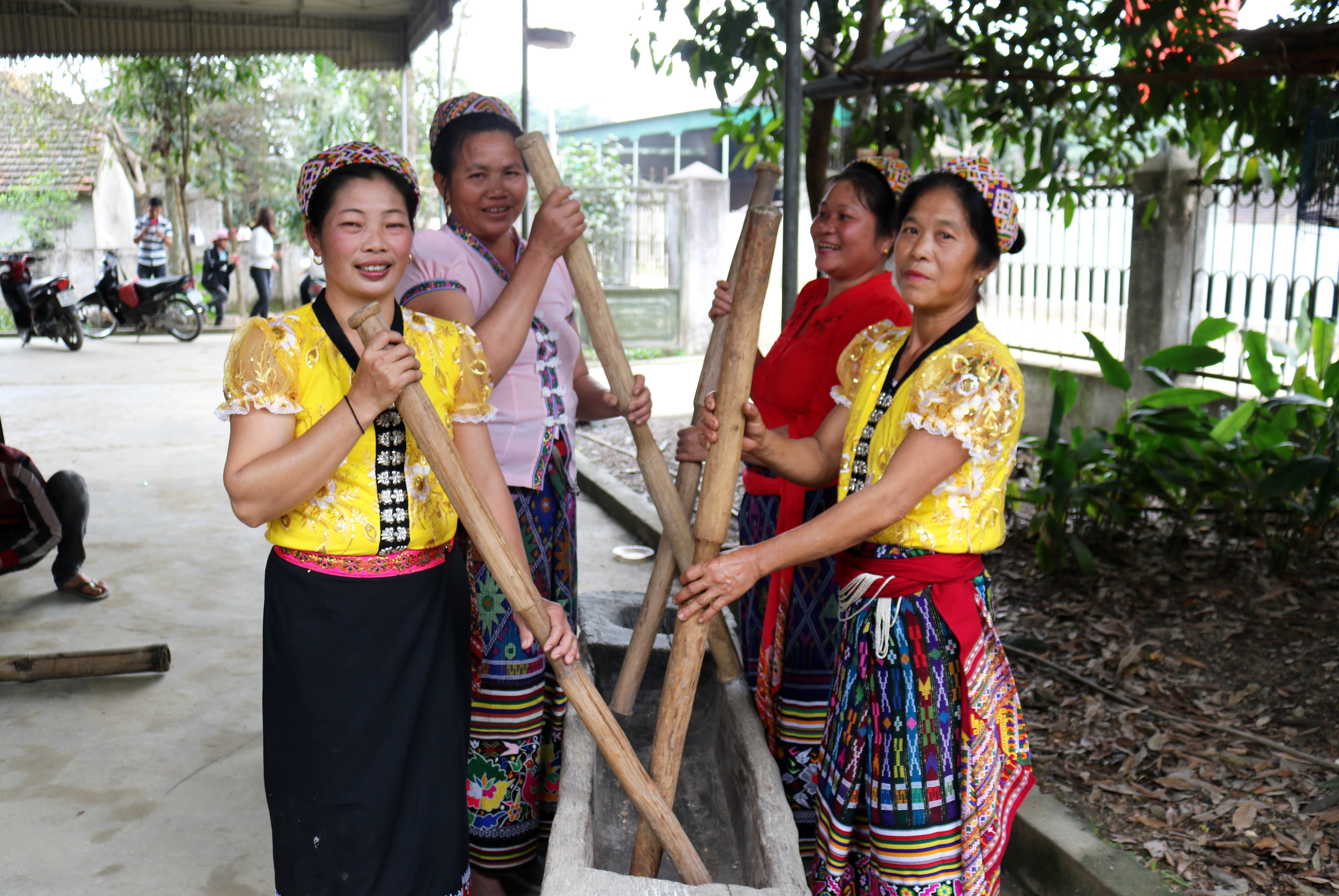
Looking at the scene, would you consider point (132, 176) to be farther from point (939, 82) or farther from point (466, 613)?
point (466, 613)

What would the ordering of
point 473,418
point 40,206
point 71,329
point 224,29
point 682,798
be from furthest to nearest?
1. point 40,206
2. point 71,329
3. point 224,29
4. point 682,798
5. point 473,418

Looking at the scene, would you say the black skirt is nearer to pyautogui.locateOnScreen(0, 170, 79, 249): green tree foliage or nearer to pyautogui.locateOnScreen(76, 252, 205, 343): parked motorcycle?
pyautogui.locateOnScreen(76, 252, 205, 343): parked motorcycle

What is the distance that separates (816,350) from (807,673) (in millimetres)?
750

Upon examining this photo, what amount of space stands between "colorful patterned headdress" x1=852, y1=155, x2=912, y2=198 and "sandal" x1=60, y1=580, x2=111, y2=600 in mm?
3787

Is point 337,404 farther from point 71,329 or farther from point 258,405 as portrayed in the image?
point 71,329

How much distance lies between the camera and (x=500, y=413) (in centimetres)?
239

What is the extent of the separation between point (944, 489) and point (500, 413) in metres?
1.00

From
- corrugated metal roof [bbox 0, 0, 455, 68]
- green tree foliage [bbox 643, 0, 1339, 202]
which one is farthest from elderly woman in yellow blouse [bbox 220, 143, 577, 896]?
corrugated metal roof [bbox 0, 0, 455, 68]

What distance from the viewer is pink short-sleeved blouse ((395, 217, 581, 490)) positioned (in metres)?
2.34

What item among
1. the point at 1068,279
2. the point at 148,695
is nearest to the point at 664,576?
the point at 148,695

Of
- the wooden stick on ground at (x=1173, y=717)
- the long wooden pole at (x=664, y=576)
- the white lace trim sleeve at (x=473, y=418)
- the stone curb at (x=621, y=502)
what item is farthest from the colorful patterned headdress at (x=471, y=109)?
the stone curb at (x=621, y=502)

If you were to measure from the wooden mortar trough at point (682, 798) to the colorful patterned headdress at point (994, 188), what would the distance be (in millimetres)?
1130

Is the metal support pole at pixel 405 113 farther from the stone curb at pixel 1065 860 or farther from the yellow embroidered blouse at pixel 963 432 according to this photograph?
the yellow embroidered blouse at pixel 963 432

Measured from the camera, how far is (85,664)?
12.0ft
